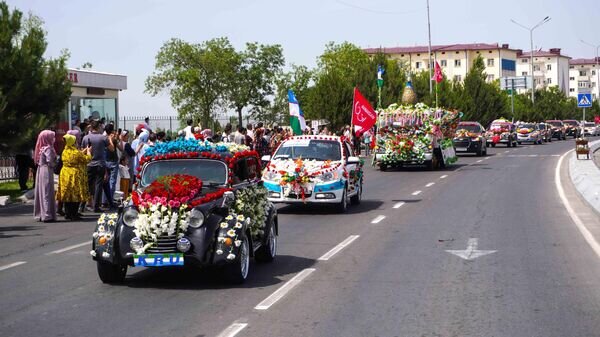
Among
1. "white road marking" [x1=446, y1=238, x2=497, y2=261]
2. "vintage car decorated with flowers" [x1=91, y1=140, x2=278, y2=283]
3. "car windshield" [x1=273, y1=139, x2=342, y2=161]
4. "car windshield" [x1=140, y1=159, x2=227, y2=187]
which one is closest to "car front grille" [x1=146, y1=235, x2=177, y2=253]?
"vintage car decorated with flowers" [x1=91, y1=140, x2=278, y2=283]

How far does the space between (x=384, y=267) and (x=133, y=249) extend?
3281 millimetres

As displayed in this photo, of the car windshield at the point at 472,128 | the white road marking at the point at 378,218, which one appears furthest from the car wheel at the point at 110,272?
the car windshield at the point at 472,128

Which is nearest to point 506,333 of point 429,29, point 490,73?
point 429,29

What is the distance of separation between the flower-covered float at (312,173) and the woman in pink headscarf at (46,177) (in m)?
4.15

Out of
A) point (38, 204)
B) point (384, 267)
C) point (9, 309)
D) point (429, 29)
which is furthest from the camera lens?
point (429, 29)

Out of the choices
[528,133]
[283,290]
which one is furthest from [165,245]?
[528,133]

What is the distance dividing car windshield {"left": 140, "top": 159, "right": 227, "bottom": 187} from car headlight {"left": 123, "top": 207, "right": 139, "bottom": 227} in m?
1.07

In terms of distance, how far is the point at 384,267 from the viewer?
11.5 metres

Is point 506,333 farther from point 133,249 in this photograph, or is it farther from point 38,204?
point 38,204

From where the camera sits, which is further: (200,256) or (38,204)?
(38,204)

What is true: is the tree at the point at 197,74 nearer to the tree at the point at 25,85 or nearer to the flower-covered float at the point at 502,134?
the flower-covered float at the point at 502,134

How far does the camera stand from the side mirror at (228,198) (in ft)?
34.0

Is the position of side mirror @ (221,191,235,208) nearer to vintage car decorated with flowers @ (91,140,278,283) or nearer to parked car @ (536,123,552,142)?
vintage car decorated with flowers @ (91,140,278,283)

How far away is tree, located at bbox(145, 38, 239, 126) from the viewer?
65.8 m
